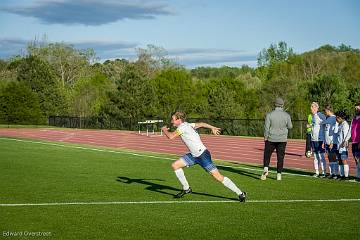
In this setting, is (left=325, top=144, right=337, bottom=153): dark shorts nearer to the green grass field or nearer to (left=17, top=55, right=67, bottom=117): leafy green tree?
the green grass field

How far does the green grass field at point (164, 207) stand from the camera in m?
8.53

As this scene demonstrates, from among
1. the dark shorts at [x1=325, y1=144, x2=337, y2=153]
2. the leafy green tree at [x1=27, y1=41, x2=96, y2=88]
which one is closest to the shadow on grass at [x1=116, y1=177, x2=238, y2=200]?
the dark shorts at [x1=325, y1=144, x2=337, y2=153]

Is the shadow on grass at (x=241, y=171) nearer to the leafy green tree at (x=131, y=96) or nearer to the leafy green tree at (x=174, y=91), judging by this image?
the leafy green tree at (x=131, y=96)

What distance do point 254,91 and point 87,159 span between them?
6118cm

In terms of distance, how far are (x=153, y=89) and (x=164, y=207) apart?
192 feet

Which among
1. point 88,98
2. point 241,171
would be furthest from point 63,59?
point 241,171

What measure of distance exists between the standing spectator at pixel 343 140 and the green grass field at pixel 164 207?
77 cm

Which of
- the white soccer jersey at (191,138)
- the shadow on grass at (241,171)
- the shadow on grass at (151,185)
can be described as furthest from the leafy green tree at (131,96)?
the white soccer jersey at (191,138)

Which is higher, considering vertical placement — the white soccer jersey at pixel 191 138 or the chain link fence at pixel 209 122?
the white soccer jersey at pixel 191 138

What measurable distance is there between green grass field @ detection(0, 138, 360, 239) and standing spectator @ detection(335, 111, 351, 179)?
771 millimetres

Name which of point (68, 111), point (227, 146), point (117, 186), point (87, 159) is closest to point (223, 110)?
point (68, 111)

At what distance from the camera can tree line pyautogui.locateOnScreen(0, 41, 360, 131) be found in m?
67.1

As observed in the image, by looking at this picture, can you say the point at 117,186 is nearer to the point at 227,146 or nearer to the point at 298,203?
the point at 298,203

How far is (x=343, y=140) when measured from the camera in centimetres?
1534
